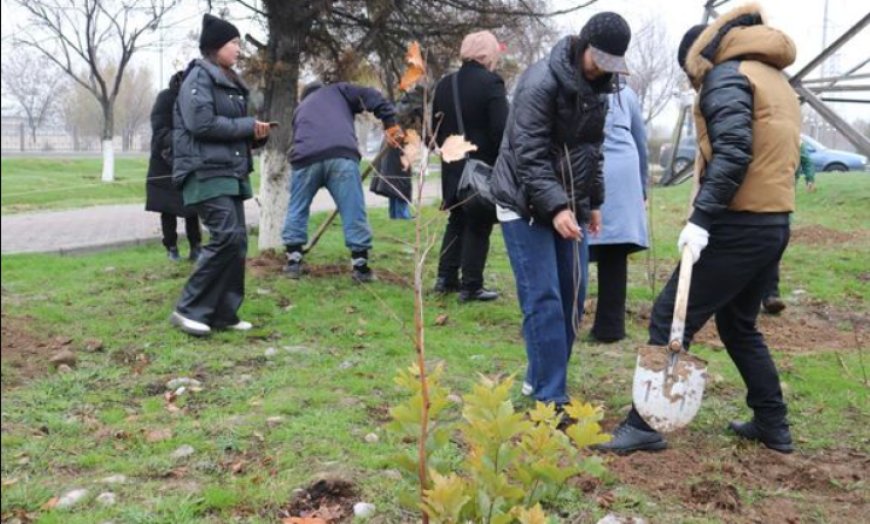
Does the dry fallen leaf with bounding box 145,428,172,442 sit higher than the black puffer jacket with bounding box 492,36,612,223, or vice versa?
the black puffer jacket with bounding box 492,36,612,223

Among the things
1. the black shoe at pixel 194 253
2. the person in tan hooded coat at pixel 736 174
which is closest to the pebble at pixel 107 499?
the person in tan hooded coat at pixel 736 174

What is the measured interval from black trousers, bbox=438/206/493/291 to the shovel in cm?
288

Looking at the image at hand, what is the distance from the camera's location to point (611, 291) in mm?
5254

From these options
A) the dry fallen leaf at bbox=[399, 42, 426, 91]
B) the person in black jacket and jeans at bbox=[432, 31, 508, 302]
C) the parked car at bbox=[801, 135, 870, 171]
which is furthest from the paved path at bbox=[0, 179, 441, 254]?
the parked car at bbox=[801, 135, 870, 171]

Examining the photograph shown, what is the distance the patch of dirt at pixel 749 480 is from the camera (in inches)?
117

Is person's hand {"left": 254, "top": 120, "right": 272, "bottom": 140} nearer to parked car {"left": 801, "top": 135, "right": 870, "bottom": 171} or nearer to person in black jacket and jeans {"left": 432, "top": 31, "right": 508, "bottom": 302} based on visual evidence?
person in black jacket and jeans {"left": 432, "top": 31, "right": 508, "bottom": 302}

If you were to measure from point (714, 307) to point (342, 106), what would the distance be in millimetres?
3859

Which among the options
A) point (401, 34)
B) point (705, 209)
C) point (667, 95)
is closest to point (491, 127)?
point (401, 34)

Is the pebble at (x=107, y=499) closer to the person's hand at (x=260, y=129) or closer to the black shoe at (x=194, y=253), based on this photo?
the person's hand at (x=260, y=129)

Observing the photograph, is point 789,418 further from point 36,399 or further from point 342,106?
point 342,106

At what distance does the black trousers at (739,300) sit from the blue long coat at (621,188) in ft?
5.02

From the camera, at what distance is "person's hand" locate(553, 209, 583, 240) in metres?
3.45

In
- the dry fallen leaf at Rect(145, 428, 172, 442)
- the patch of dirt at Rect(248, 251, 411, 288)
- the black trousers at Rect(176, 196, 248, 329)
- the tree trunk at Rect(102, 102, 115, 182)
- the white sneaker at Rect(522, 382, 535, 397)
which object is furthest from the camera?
the tree trunk at Rect(102, 102, 115, 182)

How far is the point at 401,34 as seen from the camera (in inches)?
298
